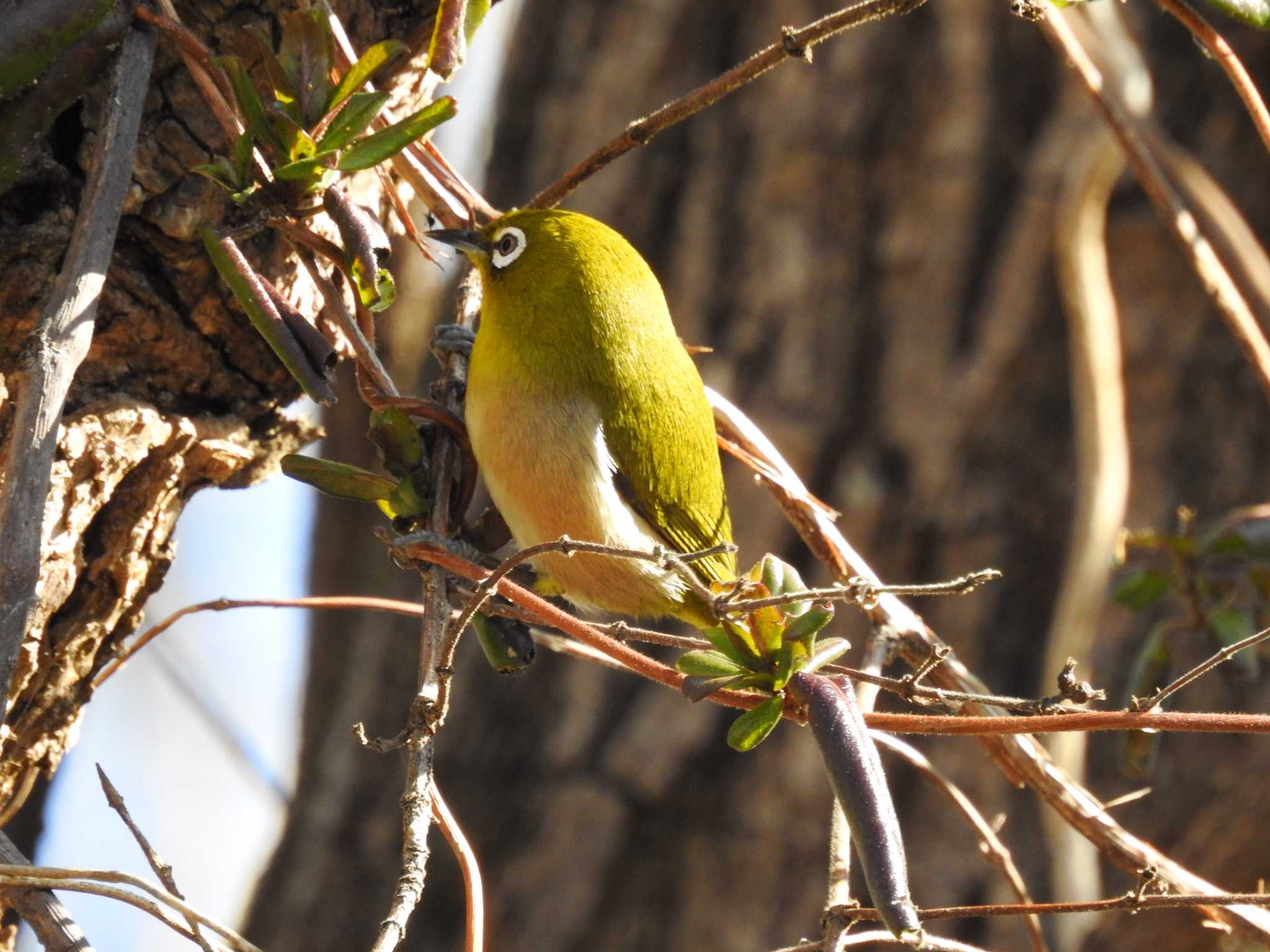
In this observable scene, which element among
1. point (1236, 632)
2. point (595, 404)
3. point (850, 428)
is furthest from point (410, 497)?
point (850, 428)

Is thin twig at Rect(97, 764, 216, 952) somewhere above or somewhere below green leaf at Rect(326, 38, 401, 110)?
below

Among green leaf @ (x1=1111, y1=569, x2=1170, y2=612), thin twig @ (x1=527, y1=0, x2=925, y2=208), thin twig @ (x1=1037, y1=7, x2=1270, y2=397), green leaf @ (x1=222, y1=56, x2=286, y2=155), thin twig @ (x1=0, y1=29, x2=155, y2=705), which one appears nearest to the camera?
thin twig @ (x1=0, y1=29, x2=155, y2=705)

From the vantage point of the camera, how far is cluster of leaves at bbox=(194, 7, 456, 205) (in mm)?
1187

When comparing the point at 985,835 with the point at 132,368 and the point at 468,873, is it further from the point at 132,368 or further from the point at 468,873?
the point at 132,368

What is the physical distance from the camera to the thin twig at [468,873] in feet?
3.60

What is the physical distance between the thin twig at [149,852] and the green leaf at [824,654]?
1.68 ft

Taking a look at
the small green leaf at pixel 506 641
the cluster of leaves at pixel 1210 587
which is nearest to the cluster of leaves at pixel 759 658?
the small green leaf at pixel 506 641

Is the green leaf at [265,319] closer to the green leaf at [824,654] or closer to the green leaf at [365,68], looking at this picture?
the green leaf at [365,68]

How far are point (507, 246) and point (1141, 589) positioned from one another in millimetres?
1203

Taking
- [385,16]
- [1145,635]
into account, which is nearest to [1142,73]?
[1145,635]

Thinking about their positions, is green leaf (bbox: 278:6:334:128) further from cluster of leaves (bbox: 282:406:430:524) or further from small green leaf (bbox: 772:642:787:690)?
→ small green leaf (bbox: 772:642:787:690)

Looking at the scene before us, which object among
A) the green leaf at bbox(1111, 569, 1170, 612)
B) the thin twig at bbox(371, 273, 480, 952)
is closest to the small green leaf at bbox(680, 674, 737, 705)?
the thin twig at bbox(371, 273, 480, 952)

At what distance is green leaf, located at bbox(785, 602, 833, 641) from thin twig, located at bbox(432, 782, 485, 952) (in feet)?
1.03

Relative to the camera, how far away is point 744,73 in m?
1.37
